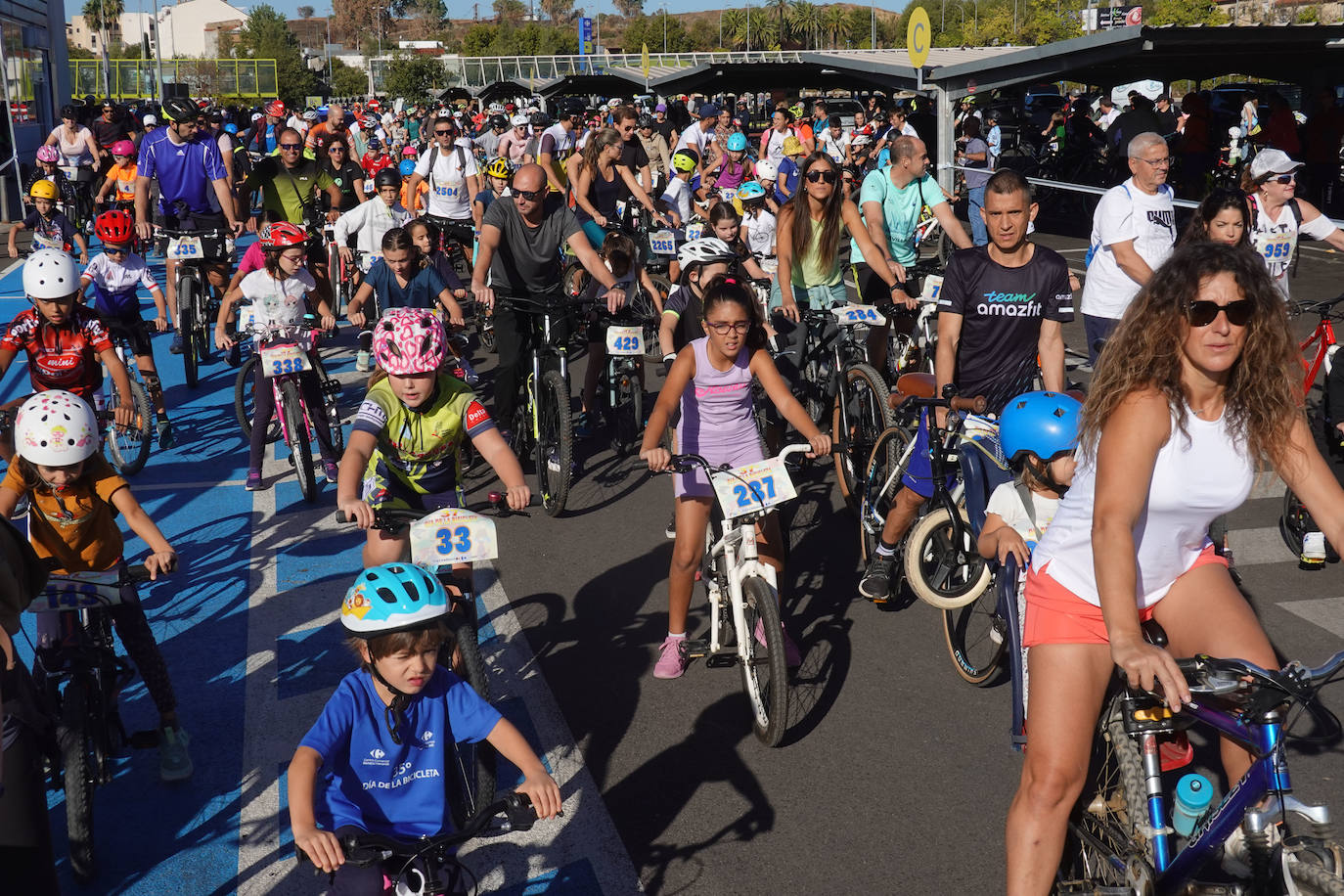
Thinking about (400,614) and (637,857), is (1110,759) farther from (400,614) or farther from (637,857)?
(400,614)

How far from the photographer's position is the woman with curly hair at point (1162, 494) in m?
3.31

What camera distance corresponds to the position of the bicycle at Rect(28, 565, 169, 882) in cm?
448

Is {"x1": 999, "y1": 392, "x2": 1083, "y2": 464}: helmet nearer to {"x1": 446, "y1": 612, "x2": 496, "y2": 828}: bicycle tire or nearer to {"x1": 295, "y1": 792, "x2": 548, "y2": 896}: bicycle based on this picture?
{"x1": 446, "y1": 612, "x2": 496, "y2": 828}: bicycle tire

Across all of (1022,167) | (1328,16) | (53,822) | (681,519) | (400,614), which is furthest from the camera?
(1328,16)

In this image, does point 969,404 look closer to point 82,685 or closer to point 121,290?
point 82,685

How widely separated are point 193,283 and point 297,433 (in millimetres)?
4552

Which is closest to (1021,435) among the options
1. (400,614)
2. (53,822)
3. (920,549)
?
(920,549)

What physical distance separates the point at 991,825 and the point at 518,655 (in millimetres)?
2622

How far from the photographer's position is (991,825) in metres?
4.73

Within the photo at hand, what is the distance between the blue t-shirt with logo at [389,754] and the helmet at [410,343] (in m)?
1.79

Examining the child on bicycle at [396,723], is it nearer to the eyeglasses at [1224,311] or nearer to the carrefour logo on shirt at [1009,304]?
the eyeglasses at [1224,311]

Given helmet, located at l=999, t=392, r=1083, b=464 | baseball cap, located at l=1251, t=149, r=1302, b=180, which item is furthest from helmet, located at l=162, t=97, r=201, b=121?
helmet, located at l=999, t=392, r=1083, b=464

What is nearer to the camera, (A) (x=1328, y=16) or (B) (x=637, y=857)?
(B) (x=637, y=857)

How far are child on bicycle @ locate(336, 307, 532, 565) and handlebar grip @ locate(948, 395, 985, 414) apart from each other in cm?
206
